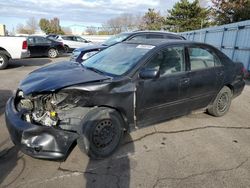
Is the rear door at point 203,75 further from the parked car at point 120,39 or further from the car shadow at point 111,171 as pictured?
the parked car at point 120,39

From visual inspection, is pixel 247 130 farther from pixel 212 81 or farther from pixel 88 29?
pixel 88 29

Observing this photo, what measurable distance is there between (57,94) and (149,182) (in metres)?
1.61

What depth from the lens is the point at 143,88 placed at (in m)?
3.83

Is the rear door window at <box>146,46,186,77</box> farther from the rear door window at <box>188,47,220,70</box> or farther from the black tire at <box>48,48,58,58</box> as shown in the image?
the black tire at <box>48,48,58,58</box>

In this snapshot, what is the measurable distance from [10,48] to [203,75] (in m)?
9.42

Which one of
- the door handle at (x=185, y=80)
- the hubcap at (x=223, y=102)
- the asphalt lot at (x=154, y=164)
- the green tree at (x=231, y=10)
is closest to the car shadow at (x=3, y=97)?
the asphalt lot at (x=154, y=164)

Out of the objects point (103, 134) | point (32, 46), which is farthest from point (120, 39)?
point (32, 46)

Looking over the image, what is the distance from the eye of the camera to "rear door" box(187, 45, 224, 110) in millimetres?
4547

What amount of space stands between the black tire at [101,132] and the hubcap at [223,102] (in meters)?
2.50

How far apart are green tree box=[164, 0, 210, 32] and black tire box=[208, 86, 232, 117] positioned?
32.8 meters

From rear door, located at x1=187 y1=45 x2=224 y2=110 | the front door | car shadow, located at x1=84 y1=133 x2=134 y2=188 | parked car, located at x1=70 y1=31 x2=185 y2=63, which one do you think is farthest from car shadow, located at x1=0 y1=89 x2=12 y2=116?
rear door, located at x1=187 y1=45 x2=224 y2=110

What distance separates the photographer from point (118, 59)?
429 centimetres

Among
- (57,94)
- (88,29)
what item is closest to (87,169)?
(57,94)

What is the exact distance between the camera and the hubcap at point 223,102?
17.3 ft
